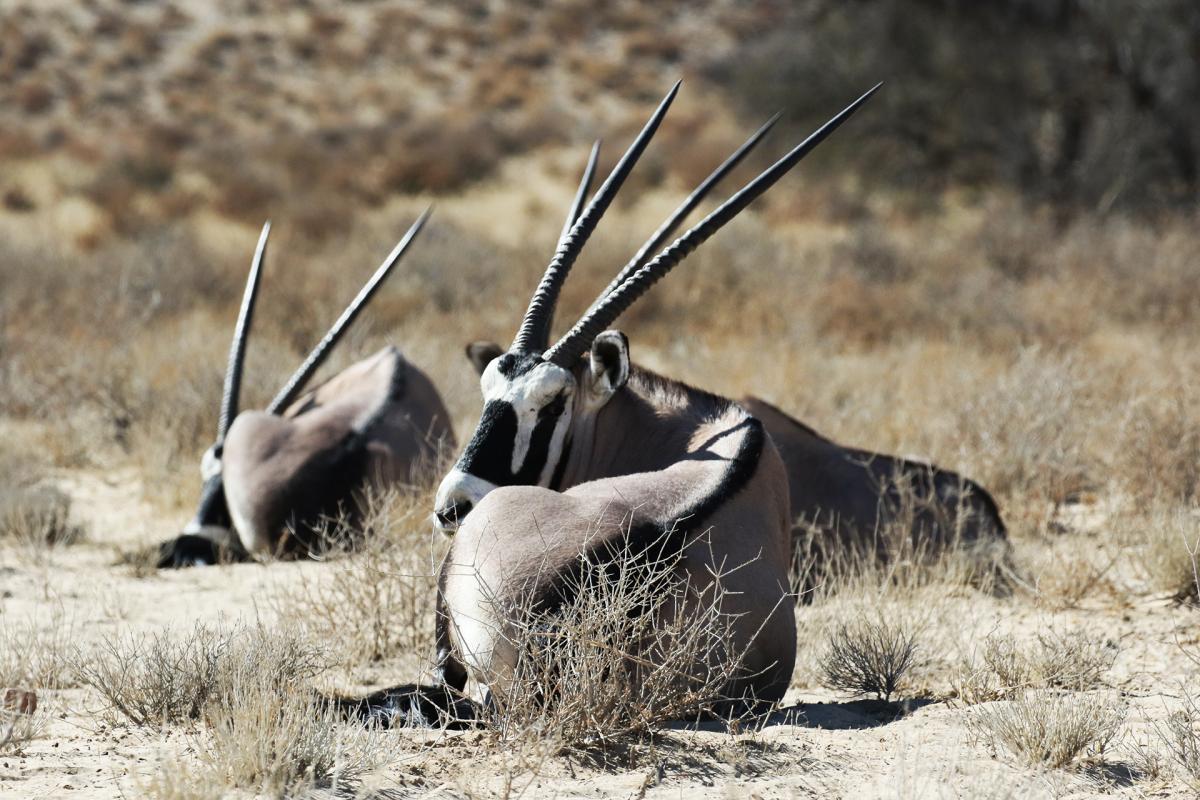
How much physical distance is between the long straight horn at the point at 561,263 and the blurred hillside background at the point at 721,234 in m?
3.06

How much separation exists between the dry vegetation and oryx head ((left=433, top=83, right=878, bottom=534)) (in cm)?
68

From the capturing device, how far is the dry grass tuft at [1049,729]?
3605 mm

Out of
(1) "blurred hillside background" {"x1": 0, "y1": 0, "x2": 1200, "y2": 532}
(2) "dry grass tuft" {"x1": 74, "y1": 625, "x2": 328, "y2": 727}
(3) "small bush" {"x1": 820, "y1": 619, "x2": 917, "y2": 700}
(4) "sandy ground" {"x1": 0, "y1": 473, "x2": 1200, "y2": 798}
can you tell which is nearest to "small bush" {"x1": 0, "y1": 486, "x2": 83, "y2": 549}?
(1) "blurred hillside background" {"x1": 0, "y1": 0, "x2": 1200, "y2": 532}

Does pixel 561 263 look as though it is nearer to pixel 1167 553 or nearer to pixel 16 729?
pixel 16 729

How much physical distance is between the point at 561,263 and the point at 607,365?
52cm

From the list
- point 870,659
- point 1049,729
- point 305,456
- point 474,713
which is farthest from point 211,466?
point 1049,729

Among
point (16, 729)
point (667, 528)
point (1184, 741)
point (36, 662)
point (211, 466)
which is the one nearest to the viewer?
point (1184, 741)

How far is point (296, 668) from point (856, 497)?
2.96 m

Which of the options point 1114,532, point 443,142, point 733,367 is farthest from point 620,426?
point 443,142

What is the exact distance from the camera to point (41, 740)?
3.82m

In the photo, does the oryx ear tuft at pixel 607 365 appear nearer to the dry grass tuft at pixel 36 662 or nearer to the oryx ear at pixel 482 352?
the oryx ear at pixel 482 352

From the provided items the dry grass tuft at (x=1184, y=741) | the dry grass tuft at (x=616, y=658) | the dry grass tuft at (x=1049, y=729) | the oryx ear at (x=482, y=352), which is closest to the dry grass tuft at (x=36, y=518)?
the oryx ear at (x=482, y=352)

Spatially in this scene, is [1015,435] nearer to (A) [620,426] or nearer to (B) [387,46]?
(A) [620,426]

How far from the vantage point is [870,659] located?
450 centimetres
